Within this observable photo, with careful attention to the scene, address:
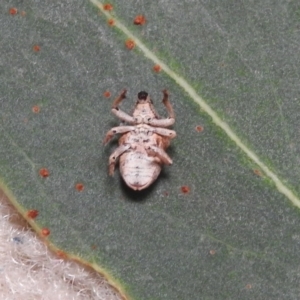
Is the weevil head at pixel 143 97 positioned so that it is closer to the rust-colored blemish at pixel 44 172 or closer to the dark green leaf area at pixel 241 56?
the dark green leaf area at pixel 241 56

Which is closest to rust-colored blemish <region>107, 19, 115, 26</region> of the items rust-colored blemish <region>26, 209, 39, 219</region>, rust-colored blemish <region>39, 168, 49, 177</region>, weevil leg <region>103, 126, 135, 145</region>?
weevil leg <region>103, 126, 135, 145</region>

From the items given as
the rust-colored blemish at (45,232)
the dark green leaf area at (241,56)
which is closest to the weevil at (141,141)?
the dark green leaf area at (241,56)

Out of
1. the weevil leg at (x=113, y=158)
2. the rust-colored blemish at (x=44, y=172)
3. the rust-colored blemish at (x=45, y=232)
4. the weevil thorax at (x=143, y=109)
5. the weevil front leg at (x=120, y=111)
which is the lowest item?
the rust-colored blemish at (x=45, y=232)

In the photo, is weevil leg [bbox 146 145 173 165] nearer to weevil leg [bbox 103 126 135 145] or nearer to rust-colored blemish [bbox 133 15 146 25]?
weevil leg [bbox 103 126 135 145]

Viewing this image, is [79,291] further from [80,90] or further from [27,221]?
[80,90]

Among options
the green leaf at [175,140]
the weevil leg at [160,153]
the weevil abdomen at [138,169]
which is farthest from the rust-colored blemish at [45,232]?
the weevil leg at [160,153]

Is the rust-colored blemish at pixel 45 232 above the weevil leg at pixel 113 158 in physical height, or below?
below

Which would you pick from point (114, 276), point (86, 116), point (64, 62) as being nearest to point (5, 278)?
point (114, 276)

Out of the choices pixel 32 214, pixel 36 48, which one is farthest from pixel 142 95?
pixel 32 214
